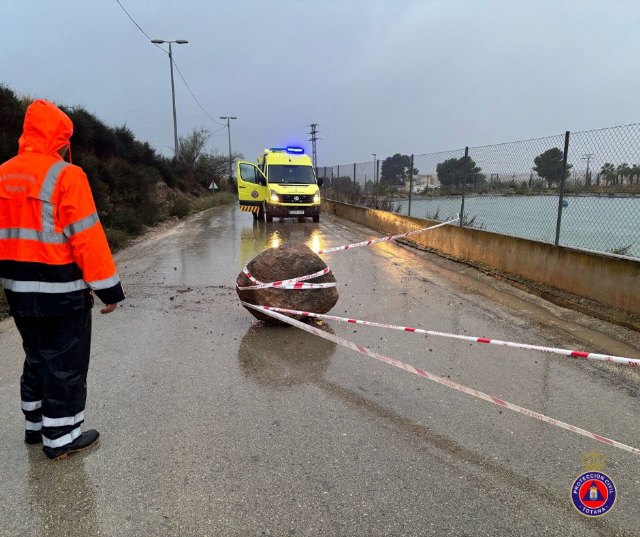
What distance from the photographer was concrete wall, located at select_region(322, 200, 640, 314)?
573cm

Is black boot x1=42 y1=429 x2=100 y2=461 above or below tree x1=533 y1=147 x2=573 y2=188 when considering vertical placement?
below

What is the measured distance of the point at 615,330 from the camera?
530 centimetres

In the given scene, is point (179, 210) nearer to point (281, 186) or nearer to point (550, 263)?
point (281, 186)

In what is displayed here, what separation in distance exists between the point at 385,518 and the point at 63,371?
6.59 feet

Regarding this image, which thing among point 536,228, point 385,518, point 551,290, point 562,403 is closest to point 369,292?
point 551,290

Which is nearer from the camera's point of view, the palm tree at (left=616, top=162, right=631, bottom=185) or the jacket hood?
the jacket hood

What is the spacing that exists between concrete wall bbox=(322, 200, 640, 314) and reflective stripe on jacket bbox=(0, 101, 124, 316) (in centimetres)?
Result: 583

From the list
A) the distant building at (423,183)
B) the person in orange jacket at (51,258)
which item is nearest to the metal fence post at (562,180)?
the distant building at (423,183)

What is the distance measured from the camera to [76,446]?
291cm

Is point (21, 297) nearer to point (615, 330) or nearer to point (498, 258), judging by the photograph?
point (615, 330)
